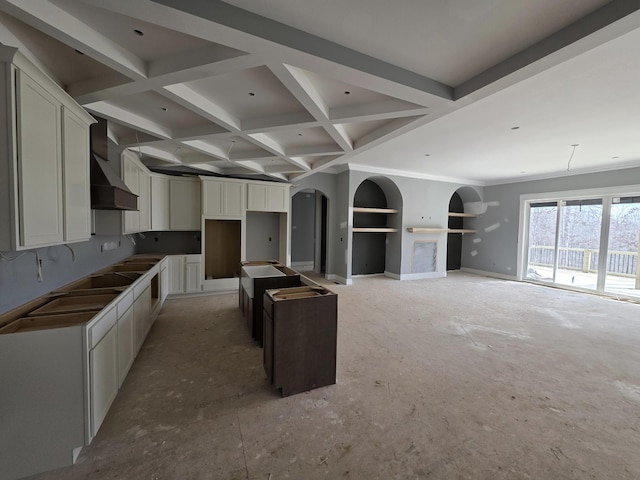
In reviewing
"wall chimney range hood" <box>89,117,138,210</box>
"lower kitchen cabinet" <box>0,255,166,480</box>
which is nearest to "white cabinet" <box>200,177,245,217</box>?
"wall chimney range hood" <box>89,117,138,210</box>

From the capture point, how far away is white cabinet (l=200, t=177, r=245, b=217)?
16.5ft

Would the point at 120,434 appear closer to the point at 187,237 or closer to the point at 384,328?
the point at 384,328

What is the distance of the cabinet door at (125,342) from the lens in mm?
2139

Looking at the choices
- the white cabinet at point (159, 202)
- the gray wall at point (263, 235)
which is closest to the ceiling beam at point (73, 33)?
the white cabinet at point (159, 202)

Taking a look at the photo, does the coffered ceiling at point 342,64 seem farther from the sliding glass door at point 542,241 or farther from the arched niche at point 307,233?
the arched niche at point 307,233

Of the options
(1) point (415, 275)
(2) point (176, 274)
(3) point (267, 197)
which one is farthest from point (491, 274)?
(2) point (176, 274)

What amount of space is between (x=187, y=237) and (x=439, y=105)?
16.8 feet

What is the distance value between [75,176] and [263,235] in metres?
4.65

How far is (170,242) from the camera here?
17.5 ft

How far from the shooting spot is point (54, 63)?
2008 millimetres

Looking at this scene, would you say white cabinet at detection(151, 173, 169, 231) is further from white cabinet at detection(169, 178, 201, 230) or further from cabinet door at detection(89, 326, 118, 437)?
cabinet door at detection(89, 326, 118, 437)

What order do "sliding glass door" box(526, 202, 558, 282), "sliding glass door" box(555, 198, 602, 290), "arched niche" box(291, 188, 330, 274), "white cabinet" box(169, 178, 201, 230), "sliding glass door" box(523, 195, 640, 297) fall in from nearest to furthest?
"white cabinet" box(169, 178, 201, 230) < "sliding glass door" box(523, 195, 640, 297) < "sliding glass door" box(555, 198, 602, 290) < "sliding glass door" box(526, 202, 558, 282) < "arched niche" box(291, 188, 330, 274)

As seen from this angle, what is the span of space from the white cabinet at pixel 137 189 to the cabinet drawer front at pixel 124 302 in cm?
138

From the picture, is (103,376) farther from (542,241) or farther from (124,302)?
(542,241)
